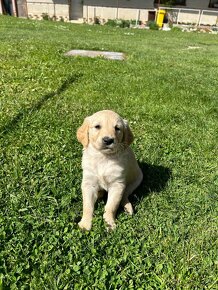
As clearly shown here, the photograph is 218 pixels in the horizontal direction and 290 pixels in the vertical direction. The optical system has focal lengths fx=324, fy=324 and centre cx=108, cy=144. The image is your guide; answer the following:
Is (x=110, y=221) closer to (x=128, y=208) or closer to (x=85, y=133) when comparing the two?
(x=128, y=208)

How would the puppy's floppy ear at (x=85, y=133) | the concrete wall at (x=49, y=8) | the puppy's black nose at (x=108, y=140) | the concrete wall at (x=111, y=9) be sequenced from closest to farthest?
the puppy's black nose at (x=108, y=140) < the puppy's floppy ear at (x=85, y=133) < the concrete wall at (x=111, y=9) < the concrete wall at (x=49, y=8)

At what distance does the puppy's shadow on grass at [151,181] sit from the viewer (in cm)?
359

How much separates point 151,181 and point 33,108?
2582 mm

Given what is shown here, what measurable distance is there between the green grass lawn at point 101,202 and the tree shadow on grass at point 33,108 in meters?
0.02

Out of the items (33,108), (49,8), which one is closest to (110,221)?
(33,108)

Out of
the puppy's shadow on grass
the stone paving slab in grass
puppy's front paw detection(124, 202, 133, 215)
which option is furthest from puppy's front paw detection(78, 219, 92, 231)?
the stone paving slab in grass

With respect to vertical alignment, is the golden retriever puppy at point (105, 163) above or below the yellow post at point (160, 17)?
above

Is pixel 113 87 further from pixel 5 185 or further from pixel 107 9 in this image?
pixel 107 9

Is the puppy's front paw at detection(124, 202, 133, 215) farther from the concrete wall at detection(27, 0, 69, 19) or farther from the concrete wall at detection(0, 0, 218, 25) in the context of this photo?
the concrete wall at detection(27, 0, 69, 19)

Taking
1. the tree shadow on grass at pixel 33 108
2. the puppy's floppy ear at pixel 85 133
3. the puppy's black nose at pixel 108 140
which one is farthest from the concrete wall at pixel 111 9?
the puppy's black nose at pixel 108 140

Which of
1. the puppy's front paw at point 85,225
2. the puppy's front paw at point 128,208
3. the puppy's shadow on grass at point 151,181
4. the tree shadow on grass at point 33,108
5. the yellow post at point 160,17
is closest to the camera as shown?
the puppy's front paw at point 85,225

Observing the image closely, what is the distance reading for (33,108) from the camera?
5.43 m

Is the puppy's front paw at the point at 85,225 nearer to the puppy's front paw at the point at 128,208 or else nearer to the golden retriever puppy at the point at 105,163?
the golden retriever puppy at the point at 105,163

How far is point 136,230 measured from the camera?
3051mm
